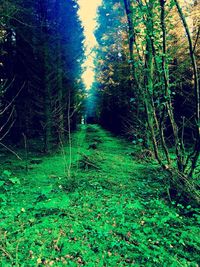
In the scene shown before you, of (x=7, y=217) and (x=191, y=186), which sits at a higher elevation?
(x=191, y=186)

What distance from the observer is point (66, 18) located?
17.3 metres

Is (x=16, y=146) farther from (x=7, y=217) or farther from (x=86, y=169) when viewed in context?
(x=7, y=217)

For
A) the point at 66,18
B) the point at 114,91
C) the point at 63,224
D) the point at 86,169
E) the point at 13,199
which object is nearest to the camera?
the point at 63,224

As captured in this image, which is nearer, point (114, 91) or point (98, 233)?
point (98, 233)

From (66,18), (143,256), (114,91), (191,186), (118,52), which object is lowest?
(143,256)

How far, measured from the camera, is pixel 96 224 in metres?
4.77

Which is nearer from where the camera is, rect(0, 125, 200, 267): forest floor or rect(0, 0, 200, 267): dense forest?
rect(0, 125, 200, 267): forest floor

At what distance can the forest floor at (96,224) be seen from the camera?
3.75 metres

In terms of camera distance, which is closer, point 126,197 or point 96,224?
point 96,224

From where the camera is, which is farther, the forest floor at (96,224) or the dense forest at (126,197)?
the dense forest at (126,197)

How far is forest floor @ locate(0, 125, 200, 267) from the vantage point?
3.75m

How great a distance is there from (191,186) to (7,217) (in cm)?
423

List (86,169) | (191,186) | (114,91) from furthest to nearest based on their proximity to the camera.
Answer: (114,91)
(86,169)
(191,186)

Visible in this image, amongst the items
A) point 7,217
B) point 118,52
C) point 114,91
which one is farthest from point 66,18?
point 7,217
